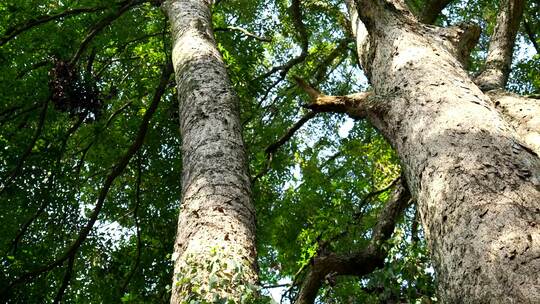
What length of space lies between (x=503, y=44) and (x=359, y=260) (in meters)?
2.62

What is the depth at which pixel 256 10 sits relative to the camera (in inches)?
463

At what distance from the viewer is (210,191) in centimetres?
310

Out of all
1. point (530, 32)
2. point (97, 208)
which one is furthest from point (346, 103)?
point (530, 32)

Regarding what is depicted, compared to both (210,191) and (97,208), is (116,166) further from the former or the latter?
(210,191)

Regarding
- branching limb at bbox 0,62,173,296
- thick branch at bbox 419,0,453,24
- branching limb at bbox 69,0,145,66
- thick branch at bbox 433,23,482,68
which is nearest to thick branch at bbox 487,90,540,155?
thick branch at bbox 433,23,482,68

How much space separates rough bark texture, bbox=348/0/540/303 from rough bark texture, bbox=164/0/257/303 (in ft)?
3.03

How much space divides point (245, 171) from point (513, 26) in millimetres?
3558

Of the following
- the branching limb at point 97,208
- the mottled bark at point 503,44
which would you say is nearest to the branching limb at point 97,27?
the branching limb at point 97,208

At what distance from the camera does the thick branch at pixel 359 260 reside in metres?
4.76

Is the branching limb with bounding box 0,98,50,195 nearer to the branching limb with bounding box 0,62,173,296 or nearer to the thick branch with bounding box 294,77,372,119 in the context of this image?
the branching limb with bounding box 0,62,173,296

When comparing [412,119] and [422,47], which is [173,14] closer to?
[422,47]

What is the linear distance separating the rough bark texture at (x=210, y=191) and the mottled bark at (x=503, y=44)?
230 centimetres

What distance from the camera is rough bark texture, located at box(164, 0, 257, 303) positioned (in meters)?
2.49

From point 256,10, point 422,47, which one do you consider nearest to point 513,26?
point 422,47
